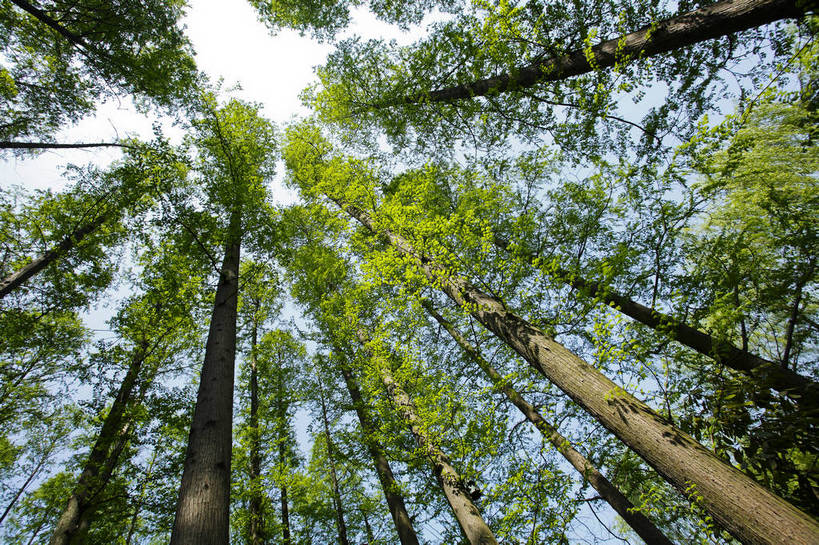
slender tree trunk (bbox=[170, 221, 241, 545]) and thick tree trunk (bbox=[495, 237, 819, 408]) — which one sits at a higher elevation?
slender tree trunk (bbox=[170, 221, 241, 545])

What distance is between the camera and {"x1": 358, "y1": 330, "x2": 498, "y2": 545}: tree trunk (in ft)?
13.9

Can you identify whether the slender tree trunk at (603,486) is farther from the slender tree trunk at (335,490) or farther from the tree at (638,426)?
the slender tree trunk at (335,490)

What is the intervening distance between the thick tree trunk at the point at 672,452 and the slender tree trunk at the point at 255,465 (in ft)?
23.6

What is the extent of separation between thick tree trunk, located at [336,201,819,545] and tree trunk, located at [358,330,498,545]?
93.6 inches

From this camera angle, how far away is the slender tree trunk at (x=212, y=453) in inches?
94.6

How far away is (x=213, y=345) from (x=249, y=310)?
7.86 m

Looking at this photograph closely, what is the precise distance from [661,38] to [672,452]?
4803 mm

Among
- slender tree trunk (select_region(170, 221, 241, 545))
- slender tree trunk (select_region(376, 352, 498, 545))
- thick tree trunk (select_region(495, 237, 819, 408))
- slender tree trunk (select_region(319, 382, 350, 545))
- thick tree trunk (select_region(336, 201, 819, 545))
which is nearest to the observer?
thick tree trunk (select_region(336, 201, 819, 545))

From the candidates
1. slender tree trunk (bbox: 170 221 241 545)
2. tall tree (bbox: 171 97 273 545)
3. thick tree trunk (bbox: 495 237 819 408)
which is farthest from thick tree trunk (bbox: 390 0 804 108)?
slender tree trunk (bbox: 170 221 241 545)

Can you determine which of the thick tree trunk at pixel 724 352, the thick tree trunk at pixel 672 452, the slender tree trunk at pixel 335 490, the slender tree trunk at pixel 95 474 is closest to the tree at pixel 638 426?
the thick tree trunk at pixel 672 452

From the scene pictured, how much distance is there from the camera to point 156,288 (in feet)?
19.8

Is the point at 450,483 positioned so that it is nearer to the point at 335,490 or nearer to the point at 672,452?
the point at 672,452

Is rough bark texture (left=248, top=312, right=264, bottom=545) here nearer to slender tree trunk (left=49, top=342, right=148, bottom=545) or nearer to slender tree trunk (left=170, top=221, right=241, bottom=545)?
slender tree trunk (left=49, top=342, right=148, bottom=545)

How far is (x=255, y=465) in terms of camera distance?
26.7 feet
